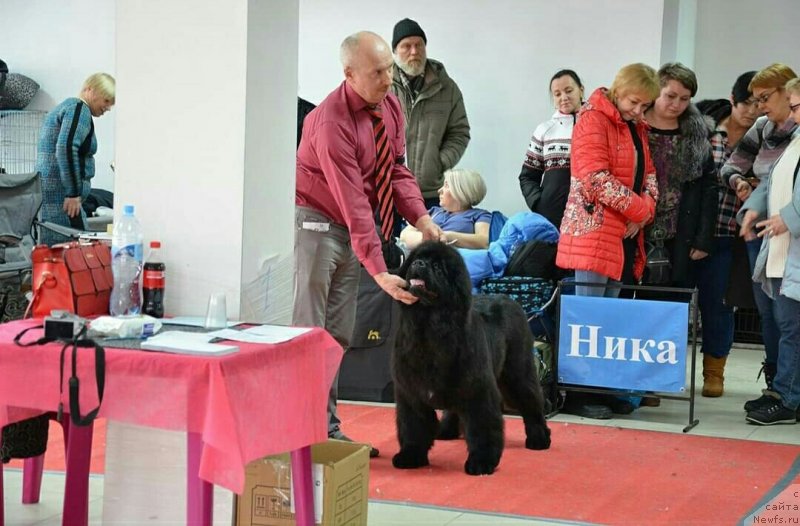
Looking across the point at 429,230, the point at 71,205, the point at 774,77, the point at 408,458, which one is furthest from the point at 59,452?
the point at 774,77

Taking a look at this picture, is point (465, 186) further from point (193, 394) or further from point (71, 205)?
point (193, 394)

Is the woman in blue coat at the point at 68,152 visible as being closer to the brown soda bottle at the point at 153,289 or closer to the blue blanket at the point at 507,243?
the blue blanket at the point at 507,243

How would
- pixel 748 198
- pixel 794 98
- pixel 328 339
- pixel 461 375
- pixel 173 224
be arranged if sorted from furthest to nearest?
pixel 748 198 < pixel 794 98 < pixel 461 375 < pixel 173 224 < pixel 328 339

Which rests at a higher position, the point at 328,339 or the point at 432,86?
the point at 432,86

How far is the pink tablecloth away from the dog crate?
566cm

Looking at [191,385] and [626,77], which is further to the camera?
[626,77]

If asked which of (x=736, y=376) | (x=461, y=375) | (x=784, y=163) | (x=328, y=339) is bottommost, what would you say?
(x=736, y=376)

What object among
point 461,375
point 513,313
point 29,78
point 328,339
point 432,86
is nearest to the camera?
point 328,339

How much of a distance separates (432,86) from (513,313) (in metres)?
2.45

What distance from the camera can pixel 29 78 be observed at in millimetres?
9375

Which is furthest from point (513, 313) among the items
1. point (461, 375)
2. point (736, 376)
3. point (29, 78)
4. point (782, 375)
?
point (29, 78)

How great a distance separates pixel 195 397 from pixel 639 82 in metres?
2.95

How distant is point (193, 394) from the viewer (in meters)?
2.28

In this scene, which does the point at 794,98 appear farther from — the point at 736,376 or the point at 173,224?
the point at 173,224
